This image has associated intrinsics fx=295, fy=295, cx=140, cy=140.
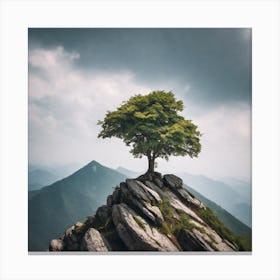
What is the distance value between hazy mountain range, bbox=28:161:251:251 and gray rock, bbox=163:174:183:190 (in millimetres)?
1802

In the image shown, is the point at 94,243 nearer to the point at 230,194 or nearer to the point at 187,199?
the point at 187,199

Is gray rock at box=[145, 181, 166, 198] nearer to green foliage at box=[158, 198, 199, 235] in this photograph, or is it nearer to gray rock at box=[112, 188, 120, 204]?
green foliage at box=[158, 198, 199, 235]

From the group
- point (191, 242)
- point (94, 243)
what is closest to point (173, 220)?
point (191, 242)

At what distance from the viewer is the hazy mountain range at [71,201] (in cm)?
1198

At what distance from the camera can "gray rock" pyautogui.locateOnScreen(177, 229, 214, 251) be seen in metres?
10.0

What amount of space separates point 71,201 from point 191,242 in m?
11.6

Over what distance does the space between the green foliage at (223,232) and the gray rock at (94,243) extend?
3.83 m

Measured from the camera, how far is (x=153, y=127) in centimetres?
1131

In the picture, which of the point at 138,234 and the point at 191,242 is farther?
the point at 191,242

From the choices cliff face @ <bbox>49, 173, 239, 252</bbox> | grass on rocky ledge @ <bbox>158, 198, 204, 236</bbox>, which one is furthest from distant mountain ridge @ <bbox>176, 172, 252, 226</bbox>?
grass on rocky ledge @ <bbox>158, 198, 204, 236</bbox>

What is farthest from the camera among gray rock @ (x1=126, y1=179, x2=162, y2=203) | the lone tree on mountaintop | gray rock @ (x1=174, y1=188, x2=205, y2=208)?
gray rock @ (x1=174, y1=188, x2=205, y2=208)

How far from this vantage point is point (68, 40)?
11672 mm
